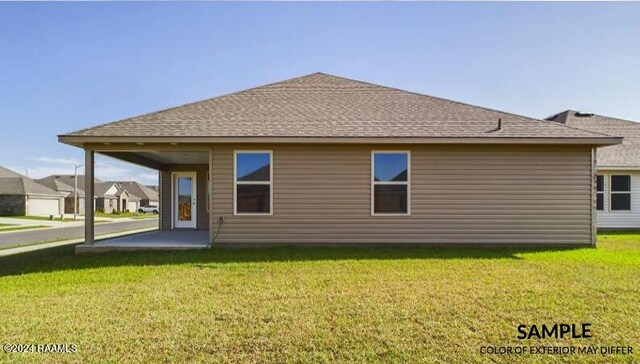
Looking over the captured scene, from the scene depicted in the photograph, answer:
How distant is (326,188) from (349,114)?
2.35 metres

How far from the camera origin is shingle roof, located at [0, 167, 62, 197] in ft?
115

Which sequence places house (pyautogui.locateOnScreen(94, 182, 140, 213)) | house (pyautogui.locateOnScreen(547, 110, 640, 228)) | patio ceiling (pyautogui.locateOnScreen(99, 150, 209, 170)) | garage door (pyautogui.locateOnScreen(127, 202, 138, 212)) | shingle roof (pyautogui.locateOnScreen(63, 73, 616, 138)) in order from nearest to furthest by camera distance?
1. shingle roof (pyautogui.locateOnScreen(63, 73, 616, 138))
2. patio ceiling (pyautogui.locateOnScreen(99, 150, 209, 170))
3. house (pyautogui.locateOnScreen(547, 110, 640, 228))
4. house (pyautogui.locateOnScreen(94, 182, 140, 213))
5. garage door (pyautogui.locateOnScreen(127, 202, 138, 212))

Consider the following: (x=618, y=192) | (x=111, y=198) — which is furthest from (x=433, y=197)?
(x=111, y=198)

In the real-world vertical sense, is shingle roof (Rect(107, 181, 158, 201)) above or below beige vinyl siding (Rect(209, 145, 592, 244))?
below

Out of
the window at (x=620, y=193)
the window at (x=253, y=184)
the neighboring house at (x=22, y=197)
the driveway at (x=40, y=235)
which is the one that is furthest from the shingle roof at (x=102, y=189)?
the window at (x=620, y=193)

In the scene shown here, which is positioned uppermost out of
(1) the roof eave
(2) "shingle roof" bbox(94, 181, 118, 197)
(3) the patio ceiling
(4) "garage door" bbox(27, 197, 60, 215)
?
(1) the roof eave

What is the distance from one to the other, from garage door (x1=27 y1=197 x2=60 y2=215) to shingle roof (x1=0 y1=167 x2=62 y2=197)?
0.83 metres

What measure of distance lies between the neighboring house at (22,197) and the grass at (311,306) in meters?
34.7

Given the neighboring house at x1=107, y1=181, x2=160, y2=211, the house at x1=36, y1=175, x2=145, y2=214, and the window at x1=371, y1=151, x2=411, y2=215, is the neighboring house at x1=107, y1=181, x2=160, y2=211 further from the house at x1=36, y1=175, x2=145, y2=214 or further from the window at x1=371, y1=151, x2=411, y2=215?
the window at x1=371, y1=151, x2=411, y2=215

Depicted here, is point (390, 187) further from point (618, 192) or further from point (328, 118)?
point (618, 192)

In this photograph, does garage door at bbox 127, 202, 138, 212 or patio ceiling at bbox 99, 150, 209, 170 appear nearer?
patio ceiling at bbox 99, 150, 209, 170

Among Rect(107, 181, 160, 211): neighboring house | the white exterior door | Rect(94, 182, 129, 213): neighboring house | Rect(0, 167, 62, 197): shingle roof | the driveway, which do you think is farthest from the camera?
Rect(107, 181, 160, 211): neighboring house

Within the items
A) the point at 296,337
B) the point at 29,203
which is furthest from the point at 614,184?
the point at 29,203

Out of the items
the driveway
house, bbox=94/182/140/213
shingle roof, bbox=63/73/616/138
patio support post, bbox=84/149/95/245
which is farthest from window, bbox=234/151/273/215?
house, bbox=94/182/140/213
